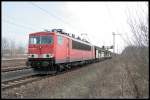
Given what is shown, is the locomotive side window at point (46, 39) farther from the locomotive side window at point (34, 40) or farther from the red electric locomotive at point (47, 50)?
the locomotive side window at point (34, 40)

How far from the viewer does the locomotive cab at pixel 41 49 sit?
78.1 feet

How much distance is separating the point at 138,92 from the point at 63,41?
14812 mm

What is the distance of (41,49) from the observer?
80.2 ft

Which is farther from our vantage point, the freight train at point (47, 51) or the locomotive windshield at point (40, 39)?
the locomotive windshield at point (40, 39)

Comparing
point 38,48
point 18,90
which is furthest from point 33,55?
point 18,90

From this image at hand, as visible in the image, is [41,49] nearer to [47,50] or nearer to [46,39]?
[47,50]

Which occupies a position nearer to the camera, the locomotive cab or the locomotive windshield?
the locomotive cab

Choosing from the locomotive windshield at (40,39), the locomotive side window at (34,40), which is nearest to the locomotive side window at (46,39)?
the locomotive windshield at (40,39)

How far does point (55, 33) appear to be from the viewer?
2452 centimetres

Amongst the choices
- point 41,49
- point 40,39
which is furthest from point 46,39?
point 41,49

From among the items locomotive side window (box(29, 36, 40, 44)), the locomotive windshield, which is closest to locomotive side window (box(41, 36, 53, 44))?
the locomotive windshield

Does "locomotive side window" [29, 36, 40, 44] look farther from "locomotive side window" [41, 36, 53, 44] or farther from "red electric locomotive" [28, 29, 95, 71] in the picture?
"locomotive side window" [41, 36, 53, 44]

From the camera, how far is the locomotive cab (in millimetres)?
23797

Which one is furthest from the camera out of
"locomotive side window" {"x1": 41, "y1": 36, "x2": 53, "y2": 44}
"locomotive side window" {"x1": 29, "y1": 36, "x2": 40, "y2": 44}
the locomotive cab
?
"locomotive side window" {"x1": 29, "y1": 36, "x2": 40, "y2": 44}
